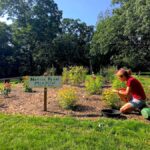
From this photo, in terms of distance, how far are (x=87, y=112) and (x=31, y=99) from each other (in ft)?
7.19

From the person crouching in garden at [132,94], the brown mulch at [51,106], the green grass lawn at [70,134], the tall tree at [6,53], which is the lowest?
the green grass lawn at [70,134]

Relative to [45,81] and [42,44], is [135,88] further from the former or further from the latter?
[42,44]

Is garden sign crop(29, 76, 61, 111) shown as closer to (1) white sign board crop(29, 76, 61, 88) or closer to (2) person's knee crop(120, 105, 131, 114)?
(1) white sign board crop(29, 76, 61, 88)

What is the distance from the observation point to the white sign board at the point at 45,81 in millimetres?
7555

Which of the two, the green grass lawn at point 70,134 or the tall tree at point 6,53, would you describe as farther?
the tall tree at point 6,53

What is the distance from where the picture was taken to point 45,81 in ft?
24.8

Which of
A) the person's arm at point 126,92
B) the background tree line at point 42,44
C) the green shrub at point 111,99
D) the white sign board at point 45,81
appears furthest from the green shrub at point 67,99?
the background tree line at point 42,44

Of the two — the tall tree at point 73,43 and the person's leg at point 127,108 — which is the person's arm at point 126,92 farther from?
the tall tree at point 73,43

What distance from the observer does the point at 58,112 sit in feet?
23.5

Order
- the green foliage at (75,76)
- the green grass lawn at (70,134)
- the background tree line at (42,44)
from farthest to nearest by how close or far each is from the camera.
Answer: the background tree line at (42,44)
the green foliage at (75,76)
the green grass lawn at (70,134)

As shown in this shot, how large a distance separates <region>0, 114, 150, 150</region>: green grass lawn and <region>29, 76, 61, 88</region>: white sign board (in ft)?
4.35

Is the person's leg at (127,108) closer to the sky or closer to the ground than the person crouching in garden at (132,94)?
closer to the ground

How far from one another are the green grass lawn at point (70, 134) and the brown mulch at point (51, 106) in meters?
0.68

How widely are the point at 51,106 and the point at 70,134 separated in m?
2.52
